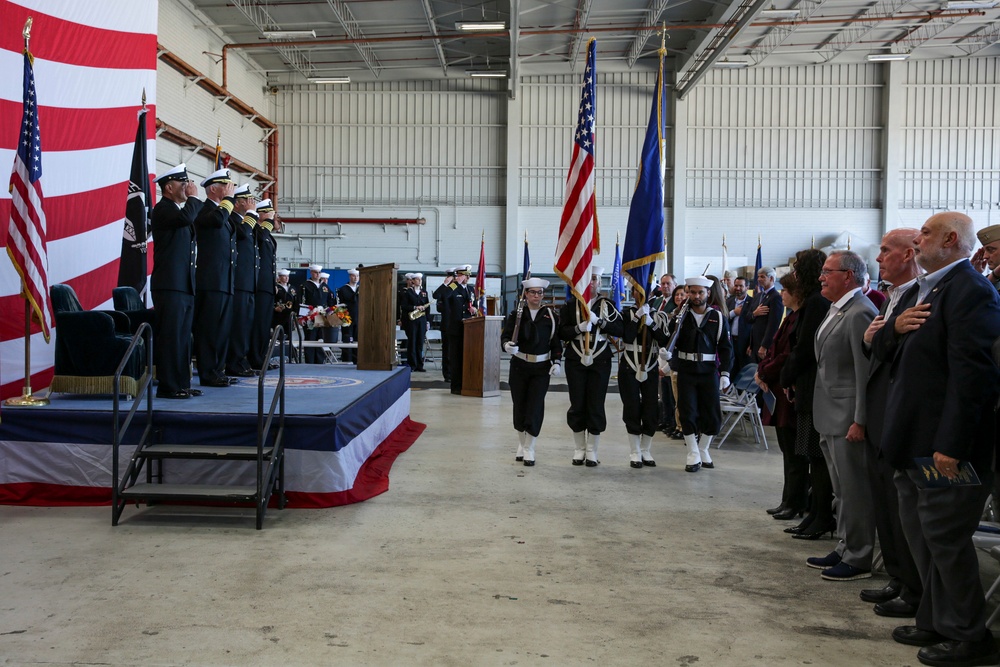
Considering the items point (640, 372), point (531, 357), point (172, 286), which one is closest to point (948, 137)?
point (640, 372)

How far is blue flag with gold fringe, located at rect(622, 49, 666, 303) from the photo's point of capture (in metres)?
6.76

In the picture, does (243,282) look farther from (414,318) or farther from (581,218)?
(414,318)

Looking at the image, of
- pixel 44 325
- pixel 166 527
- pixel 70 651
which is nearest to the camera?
pixel 70 651

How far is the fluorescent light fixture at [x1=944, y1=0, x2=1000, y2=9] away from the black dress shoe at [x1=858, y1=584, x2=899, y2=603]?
16505mm

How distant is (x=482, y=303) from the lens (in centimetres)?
1346

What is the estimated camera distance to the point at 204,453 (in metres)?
4.37

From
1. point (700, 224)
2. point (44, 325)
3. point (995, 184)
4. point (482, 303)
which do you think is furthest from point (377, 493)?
point (995, 184)

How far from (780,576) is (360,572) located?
6.55ft

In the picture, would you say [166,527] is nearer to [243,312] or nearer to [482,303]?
[243,312]

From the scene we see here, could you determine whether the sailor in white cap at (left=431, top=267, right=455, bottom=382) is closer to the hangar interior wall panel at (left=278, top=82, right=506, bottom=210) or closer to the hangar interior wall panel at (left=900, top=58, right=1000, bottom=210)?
the hangar interior wall panel at (left=278, top=82, right=506, bottom=210)

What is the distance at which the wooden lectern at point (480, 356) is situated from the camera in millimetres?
10891

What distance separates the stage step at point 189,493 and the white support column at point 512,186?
16505 millimetres

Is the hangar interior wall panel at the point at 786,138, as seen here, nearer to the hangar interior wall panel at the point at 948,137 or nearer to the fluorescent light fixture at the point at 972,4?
the hangar interior wall panel at the point at 948,137

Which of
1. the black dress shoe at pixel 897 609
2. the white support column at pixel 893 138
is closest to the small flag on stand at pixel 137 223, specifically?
the black dress shoe at pixel 897 609
